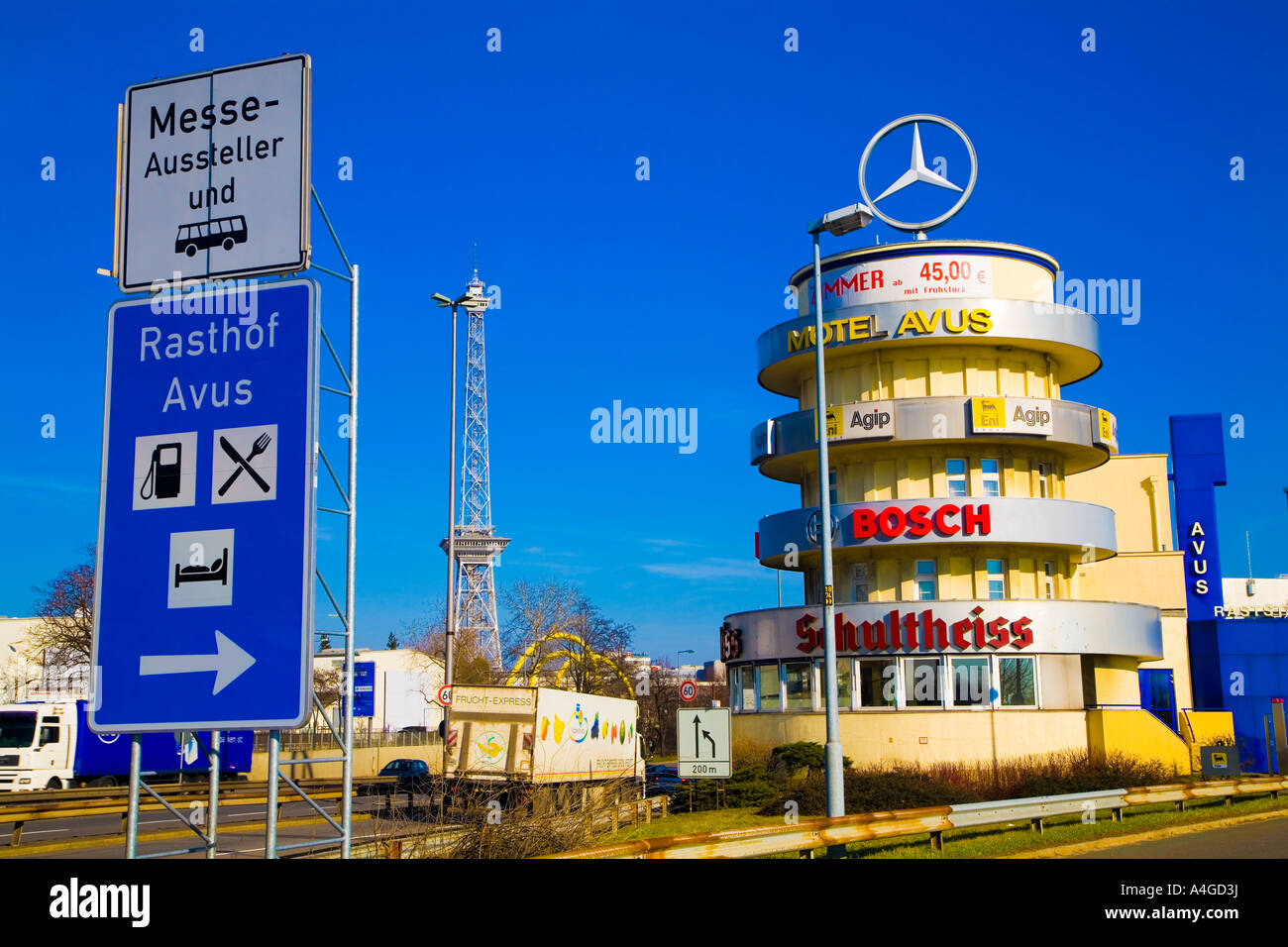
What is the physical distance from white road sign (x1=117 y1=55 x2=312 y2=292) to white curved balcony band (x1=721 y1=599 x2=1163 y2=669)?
35289 millimetres

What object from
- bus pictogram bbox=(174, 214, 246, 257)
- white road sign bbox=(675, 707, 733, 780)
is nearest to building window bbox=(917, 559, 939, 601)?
white road sign bbox=(675, 707, 733, 780)

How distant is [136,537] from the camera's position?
7430mm

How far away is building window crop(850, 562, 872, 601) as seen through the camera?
43375 millimetres

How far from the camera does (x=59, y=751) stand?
144ft

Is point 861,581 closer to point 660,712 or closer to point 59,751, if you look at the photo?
point 59,751

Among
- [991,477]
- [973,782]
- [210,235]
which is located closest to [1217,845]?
[973,782]

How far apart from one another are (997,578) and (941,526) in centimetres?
354

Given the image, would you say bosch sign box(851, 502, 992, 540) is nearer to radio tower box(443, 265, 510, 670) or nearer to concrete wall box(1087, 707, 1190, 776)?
concrete wall box(1087, 707, 1190, 776)

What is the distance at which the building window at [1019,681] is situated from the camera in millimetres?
40438

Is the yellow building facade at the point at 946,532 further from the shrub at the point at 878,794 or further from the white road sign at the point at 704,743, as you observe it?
the white road sign at the point at 704,743

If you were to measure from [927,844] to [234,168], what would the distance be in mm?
15115

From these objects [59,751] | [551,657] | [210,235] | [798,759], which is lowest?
[798,759]

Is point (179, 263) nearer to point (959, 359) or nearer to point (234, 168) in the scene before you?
point (234, 168)
